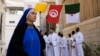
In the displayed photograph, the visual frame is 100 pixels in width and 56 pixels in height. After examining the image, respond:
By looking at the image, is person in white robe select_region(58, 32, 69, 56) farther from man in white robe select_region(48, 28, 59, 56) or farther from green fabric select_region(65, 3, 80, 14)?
green fabric select_region(65, 3, 80, 14)

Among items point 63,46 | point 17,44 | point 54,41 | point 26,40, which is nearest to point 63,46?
point 63,46

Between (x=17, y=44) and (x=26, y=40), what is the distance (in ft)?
0.54

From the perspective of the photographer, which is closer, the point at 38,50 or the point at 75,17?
the point at 38,50

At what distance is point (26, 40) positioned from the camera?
13.8 feet

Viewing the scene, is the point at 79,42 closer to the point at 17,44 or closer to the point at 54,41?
the point at 54,41

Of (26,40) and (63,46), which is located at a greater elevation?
(26,40)

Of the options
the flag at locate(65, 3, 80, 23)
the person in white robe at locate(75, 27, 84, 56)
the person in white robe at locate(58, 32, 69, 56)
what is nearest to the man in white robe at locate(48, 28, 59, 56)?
the person in white robe at locate(58, 32, 69, 56)

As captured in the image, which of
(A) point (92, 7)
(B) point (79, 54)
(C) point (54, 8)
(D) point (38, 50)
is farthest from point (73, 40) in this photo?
(D) point (38, 50)

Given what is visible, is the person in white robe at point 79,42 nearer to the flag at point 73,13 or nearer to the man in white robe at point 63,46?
the flag at point 73,13

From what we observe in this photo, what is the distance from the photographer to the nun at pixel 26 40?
13.3ft

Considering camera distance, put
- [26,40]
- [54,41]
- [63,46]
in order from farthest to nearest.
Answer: [63,46] < [54,41] < [26,40]

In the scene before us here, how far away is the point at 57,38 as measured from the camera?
14.7 m

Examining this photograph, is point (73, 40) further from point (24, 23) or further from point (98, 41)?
point (24, 23)

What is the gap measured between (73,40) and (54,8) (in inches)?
74.3
